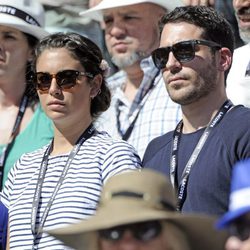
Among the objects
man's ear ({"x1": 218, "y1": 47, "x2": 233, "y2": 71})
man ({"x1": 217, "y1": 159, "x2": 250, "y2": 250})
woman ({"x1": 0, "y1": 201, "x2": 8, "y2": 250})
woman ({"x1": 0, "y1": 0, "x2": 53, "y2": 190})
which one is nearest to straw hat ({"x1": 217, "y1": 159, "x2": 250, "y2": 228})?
man ({"x1": 217, "y1": 159, "x2": 250, "y2": 250})

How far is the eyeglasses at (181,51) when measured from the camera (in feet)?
17.0

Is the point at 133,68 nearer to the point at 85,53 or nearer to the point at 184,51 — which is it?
the point at 85,53

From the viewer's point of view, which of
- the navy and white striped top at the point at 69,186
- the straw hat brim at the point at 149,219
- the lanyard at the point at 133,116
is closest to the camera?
the straw hat brim at the point at 149,219

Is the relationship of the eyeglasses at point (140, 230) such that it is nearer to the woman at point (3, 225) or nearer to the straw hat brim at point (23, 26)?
the woman at point (3, 225)

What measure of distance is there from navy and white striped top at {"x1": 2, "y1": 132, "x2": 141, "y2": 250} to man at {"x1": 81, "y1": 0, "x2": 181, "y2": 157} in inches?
41.6

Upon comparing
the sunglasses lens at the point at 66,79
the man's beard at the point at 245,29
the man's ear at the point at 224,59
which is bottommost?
the sunglasses lens at the point at 66,79

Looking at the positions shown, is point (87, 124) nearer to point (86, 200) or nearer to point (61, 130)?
point (61, 130)

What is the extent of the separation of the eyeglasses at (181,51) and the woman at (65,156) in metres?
0.38

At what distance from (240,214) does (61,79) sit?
7.81ft

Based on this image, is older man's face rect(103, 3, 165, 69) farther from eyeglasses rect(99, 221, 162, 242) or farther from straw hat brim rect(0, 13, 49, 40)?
eyeglasses rect(99, 221, 162, 242)

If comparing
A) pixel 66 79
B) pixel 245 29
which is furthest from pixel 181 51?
pixel 245 29

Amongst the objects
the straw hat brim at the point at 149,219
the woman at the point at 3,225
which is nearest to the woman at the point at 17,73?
the woman at the point at 3,225

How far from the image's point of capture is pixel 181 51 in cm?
519

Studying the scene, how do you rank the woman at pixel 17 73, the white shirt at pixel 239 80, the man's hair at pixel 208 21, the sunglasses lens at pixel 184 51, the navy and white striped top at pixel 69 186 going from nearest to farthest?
the navy and white striped top at pixel 69 186
the sunglasses lens at pixel 184 51
the man's hair at pixel 208 21
the white shirt at pixel 239 80
the woman at pixel 17 73
